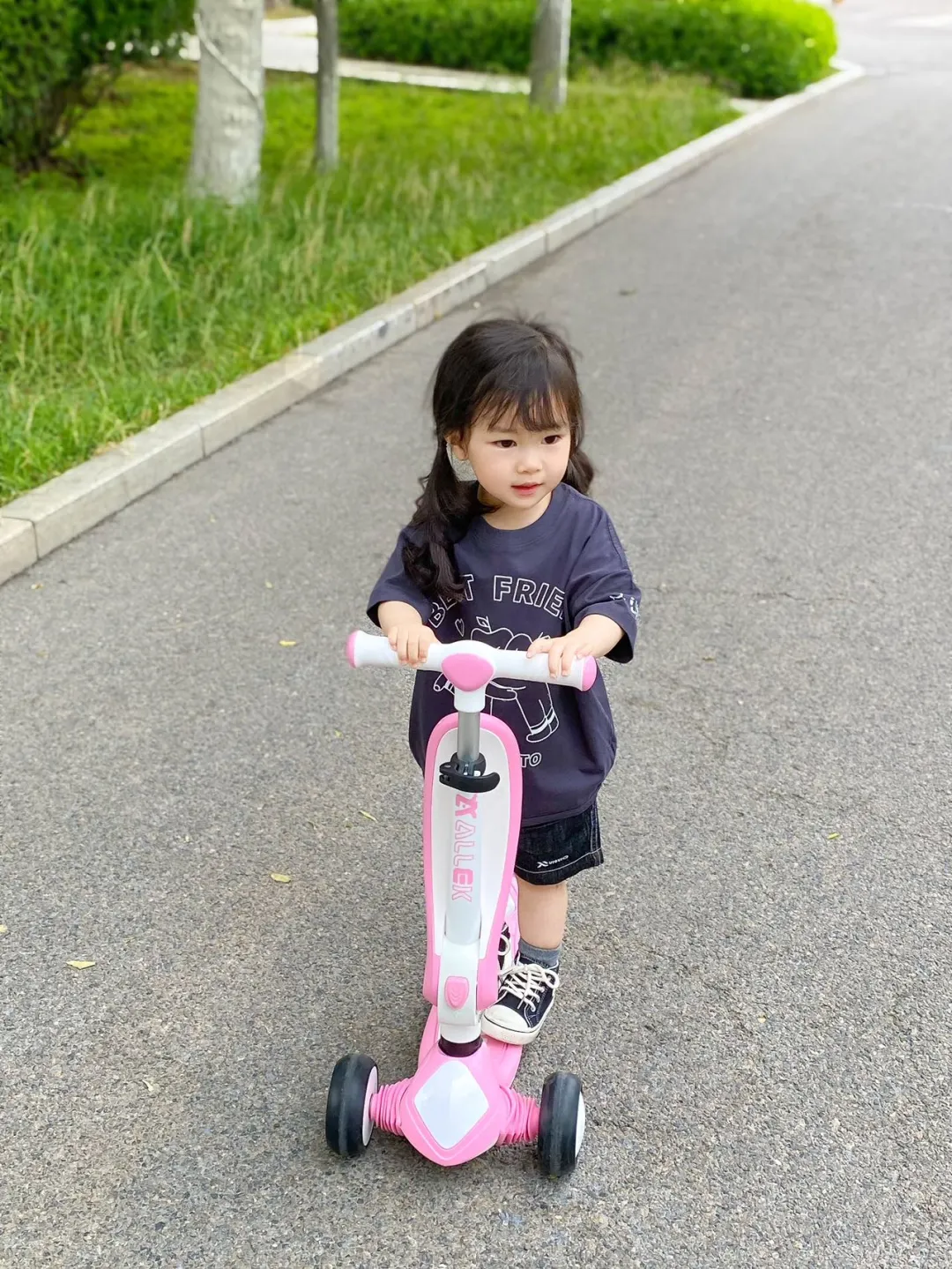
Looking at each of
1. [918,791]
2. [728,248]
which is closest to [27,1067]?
[918,791]

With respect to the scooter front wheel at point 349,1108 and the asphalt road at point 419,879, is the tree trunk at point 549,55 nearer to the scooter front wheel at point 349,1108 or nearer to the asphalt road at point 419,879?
the asphalt road at point 419,879

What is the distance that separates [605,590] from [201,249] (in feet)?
18.6

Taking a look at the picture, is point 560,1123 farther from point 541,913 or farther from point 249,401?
point 249,401

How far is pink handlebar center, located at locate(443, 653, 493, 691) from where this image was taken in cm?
206

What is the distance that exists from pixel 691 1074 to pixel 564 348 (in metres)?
1.40

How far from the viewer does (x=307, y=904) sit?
317cm

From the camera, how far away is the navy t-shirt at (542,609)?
237 cm

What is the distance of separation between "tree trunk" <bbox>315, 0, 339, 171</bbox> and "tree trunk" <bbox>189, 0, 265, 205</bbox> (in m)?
1.59

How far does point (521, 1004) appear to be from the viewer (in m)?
2.68

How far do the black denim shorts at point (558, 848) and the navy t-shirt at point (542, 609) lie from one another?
0.29ft

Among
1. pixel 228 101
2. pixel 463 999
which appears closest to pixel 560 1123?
pixel 463 999

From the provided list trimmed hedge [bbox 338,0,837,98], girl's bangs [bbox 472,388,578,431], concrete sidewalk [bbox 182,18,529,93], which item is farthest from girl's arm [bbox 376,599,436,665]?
trimmed hedge [bbox 338,0,837,98]

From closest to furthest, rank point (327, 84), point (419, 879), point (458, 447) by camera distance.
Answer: point (458, 447)
point (419, 879)
point (327, 84)

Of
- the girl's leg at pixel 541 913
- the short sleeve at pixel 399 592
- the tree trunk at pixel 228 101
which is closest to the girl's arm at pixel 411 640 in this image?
the short sleeve at pixel 399 592
